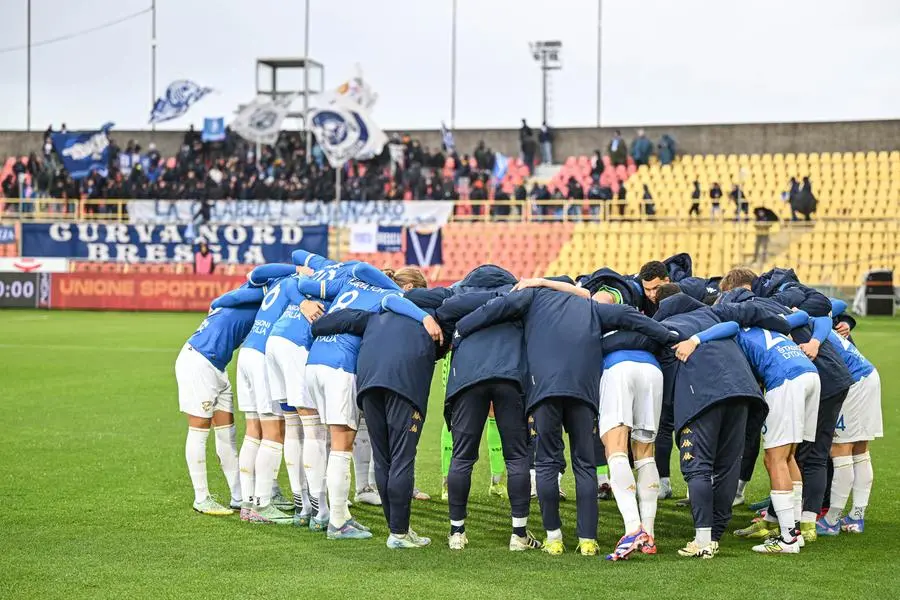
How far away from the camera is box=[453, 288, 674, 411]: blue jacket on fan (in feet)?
25.7

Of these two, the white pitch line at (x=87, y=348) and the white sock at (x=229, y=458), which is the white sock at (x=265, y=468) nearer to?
the white sock at (x=229, y=458)

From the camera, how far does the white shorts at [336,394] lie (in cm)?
840

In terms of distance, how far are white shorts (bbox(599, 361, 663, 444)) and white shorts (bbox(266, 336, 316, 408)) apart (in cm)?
225

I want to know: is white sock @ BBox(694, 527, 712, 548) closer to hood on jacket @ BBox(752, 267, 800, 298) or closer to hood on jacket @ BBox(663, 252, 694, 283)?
hood on jacket @ BBox(752, 267, 800, 298)

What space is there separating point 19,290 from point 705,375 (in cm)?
3354

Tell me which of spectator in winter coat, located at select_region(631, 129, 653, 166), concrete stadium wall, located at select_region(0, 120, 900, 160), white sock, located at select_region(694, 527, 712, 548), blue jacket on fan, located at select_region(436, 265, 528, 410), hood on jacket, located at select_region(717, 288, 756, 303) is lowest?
white sock, located at select_region(694, 527, 712, 548)

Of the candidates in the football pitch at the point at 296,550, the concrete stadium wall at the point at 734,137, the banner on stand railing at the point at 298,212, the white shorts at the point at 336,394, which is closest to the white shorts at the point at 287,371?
the white shorts at the point at 336,394

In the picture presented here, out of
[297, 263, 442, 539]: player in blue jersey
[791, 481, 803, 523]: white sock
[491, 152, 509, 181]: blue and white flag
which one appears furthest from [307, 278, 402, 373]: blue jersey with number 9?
[491, 152, 509, 181]: blue and white flag

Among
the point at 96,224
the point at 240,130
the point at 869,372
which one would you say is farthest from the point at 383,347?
the point at 240,130

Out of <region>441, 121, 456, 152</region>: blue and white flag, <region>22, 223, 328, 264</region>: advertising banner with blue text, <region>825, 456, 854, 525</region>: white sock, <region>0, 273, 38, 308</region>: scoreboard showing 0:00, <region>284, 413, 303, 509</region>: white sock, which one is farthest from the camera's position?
<region>441, 121, 456, 152</region>: blue and white flag

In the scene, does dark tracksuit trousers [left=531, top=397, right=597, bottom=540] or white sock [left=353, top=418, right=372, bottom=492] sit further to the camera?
white sock [left=353, top=418, right=372, bottom=492]

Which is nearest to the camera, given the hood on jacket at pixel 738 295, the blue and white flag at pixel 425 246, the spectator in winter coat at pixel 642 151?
the hood on jacket at pixel 738 295

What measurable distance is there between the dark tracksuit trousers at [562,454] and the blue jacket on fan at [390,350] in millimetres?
868

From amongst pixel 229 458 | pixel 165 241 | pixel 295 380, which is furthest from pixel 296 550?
pixel 165 241
